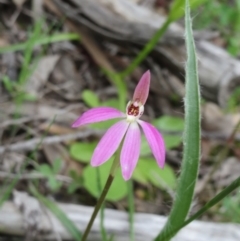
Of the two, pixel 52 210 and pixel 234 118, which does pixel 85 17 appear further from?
pixel 52 210

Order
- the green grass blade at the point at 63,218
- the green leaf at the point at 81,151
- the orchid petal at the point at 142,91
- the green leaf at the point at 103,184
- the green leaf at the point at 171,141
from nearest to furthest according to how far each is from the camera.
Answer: the orchid petal at the point at 142,91
the green grass blade at the point at 63,218
the green leaf at the point at 103,184
the green leaf at the point at 81,151
the green leaf at the point at 171,141

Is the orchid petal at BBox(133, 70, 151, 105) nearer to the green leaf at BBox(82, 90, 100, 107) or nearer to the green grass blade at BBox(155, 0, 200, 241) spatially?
the green grass blade at BBox(155, 0, 200, 241)

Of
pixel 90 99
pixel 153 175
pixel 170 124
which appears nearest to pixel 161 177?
pixel 153 175

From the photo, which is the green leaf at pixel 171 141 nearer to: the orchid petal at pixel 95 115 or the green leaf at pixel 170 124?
the green leaf at pixel 170 124

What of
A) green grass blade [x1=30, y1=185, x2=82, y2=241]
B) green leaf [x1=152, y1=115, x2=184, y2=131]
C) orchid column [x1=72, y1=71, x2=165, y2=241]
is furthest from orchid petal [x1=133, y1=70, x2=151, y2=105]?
green leaf [x1=152, y1=115, x2=184, y2=131]

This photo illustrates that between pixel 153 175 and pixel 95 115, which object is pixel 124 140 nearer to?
pixel 95 115

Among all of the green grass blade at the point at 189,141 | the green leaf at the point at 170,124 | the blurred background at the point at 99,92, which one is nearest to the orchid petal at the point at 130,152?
the green grass blade at the point at 189,141
